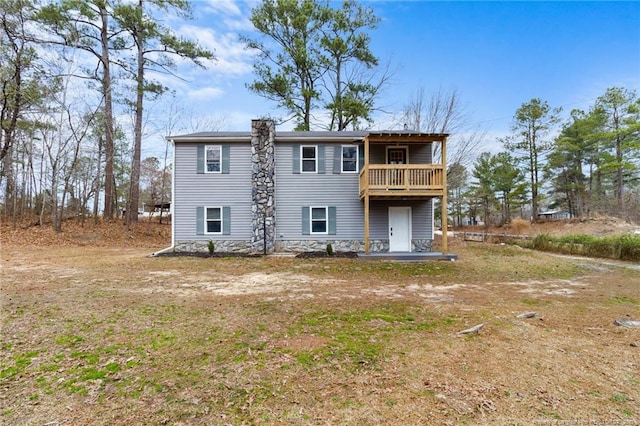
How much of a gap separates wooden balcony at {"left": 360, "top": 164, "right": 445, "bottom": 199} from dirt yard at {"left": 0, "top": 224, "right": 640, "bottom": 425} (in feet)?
15.5

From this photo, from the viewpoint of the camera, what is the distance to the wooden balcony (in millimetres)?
11586

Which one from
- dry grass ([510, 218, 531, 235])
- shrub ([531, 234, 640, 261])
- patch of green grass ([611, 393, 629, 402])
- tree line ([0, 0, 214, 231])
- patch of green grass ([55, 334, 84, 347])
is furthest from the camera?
dry grass ([510, 218, 531, 235])

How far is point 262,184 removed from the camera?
1305cm

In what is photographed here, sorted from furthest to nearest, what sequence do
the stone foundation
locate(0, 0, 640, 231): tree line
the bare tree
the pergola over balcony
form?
the bare tree < locate(0, 0, 640, 231): tree line < the stone foundation < the pergola over balcony

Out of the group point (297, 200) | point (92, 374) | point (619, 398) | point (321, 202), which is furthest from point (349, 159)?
point (92, 374)

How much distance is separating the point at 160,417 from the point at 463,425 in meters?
2.41

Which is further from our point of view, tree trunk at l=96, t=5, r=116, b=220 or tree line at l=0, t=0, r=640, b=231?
tree trunk at l=96, t=5, r=116, b=220

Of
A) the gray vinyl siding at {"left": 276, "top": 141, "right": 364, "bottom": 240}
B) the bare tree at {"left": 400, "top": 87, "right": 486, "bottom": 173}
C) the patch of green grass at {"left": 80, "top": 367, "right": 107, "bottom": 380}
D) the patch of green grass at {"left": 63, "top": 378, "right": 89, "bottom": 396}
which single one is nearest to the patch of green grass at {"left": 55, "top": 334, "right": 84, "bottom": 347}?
the patch of green grass at {"left": 80, "top": 367, "right": 107, "bottom": 380}

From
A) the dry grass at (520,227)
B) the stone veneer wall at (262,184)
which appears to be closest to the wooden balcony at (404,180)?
the stone veneer wall at (262,184)

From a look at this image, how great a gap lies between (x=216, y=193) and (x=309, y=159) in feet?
14.4

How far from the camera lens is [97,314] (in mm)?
4859

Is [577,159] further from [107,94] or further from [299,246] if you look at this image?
[107,94]

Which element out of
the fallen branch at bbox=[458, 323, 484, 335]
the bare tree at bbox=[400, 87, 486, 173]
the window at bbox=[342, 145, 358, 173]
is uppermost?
the bare tree at bbox=[400, 87, 486, 173]

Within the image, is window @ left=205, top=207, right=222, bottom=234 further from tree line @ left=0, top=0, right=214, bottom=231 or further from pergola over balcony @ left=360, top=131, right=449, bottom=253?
tree line @ left=0, top=0, right=214, bottom=231
